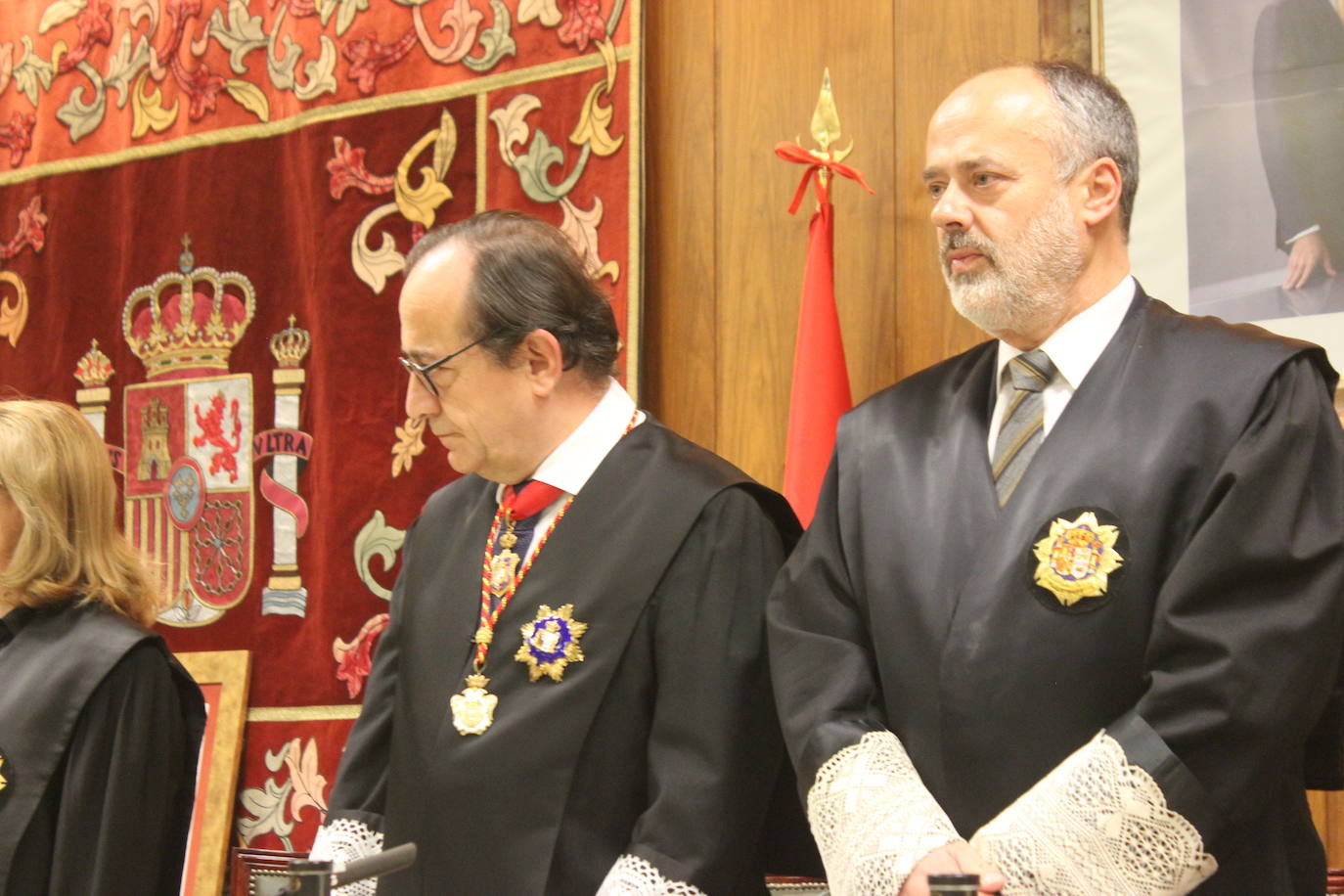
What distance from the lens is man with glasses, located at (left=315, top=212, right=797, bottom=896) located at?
7.78ft

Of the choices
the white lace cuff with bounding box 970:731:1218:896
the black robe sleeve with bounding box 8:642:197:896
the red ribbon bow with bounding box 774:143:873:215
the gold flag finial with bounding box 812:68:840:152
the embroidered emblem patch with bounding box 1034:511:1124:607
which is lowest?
the black robe sleeve with bounding box 8:642:197:896

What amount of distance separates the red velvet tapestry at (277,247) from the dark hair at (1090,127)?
5.14ft

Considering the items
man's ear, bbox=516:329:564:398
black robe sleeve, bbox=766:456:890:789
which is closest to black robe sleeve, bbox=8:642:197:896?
man's ear, bbox=516:329:564:398

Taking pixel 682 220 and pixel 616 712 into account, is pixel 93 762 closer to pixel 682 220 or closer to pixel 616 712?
pixel 616 712

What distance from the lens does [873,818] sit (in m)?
2.04

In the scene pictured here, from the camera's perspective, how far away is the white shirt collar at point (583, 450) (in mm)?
2637

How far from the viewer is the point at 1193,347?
7.25ft

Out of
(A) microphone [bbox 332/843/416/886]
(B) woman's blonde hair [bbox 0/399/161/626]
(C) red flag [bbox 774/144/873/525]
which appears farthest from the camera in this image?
(C) red flag [bbox 774/144/873/525]

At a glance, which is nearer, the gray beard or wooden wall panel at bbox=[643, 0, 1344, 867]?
the gray beard

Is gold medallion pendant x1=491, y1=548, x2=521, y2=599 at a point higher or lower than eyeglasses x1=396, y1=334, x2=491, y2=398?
lower

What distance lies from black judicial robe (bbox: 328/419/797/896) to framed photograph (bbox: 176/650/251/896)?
1.82m

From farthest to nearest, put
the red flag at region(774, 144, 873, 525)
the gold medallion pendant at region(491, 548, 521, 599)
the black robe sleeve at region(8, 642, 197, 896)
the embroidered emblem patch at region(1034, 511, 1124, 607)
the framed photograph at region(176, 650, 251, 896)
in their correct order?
the framed photograph at region(176, 650, 251, 896) → the red flag at region(774, 144, 873, 525) → the black robe sleeve at region(8, 642, 197, 896) → the gold medallion pendant at region(491, 548, 521, 599) → the embroidered emblem patch at region(1034, 511, 1124, 607)

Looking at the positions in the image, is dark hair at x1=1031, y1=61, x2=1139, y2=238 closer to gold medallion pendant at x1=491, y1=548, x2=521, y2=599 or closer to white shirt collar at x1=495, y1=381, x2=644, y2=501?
white shirt collar at x1=495, y1=381, x2=644, y2=501

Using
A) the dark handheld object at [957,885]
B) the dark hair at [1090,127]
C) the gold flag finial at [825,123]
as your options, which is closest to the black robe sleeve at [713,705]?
the dark hair at [1090,127]
